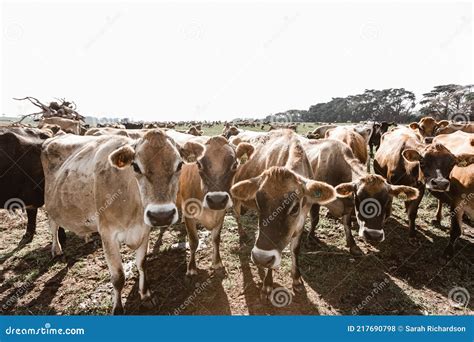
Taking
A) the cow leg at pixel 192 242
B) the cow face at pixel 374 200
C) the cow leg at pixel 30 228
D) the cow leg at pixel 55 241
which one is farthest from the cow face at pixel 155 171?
the cow leg at pixel 30 228

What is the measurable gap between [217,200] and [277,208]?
3.89 feet

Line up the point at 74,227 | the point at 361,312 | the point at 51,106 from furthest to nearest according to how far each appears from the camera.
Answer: the point at 51,106 < the point at 74,227 < the point at 361,312

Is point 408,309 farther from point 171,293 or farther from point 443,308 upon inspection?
point 171,293

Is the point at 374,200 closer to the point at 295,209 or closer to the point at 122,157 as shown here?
the point at 295,209

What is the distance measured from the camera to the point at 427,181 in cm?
608

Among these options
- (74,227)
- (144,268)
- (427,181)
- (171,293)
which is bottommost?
(171,293)

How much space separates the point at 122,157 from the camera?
4.00 meters

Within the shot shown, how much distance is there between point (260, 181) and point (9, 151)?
5757mm

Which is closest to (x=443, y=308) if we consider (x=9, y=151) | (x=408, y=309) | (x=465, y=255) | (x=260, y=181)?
(x=408, y=309)

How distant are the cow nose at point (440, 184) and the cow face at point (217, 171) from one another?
3.88 metres

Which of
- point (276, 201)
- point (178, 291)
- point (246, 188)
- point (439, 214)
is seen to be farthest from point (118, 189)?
point (439, 214)

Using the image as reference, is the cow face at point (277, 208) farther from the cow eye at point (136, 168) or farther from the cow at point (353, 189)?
the cow eye at point (136, 168)

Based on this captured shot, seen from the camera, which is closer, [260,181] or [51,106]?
[260,181]

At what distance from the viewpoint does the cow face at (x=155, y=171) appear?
378 centimetres
